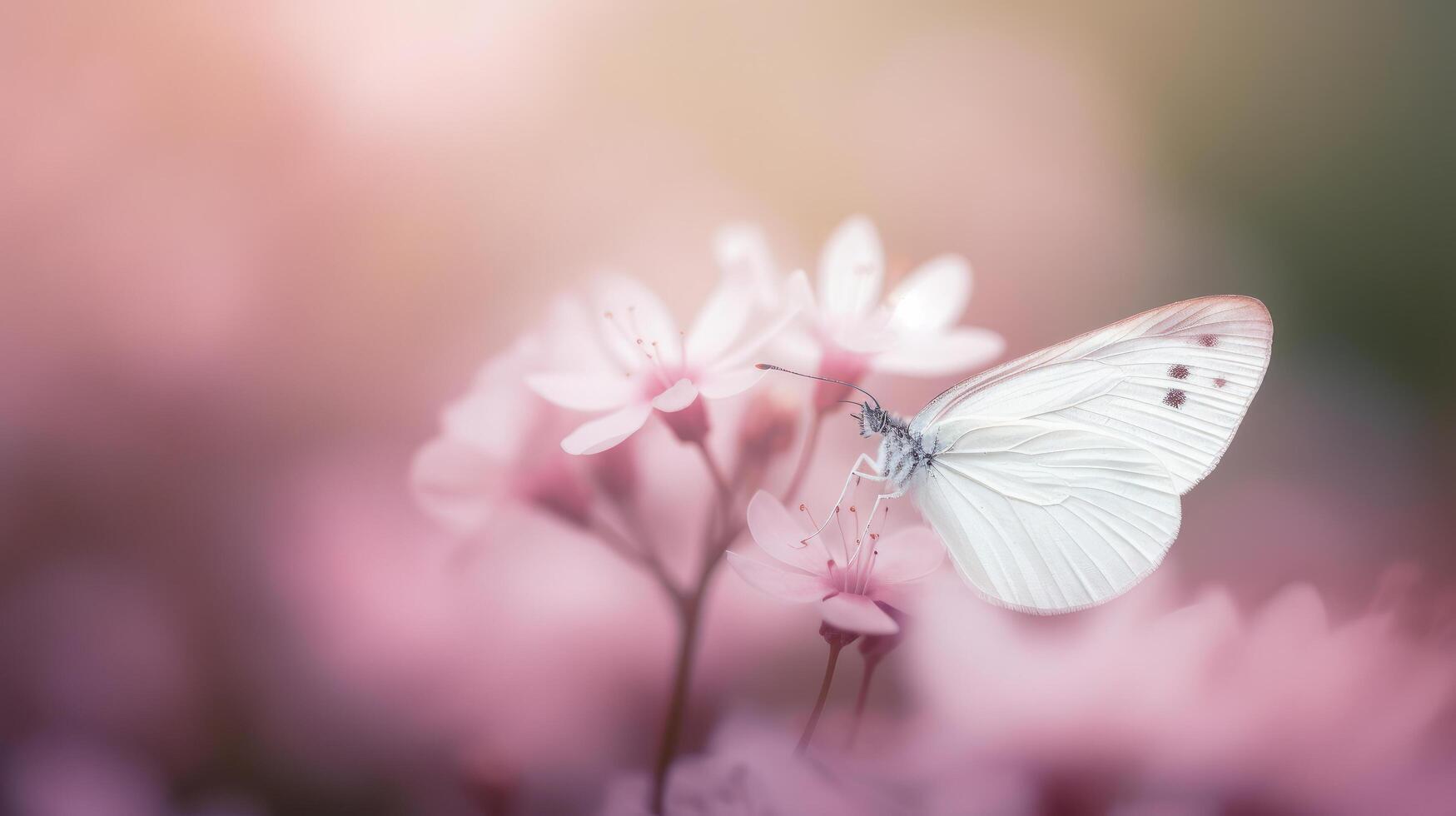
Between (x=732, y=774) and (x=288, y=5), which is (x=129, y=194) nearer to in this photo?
(x=288, y=5)

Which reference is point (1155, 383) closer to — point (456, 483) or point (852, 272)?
point (852, 272)

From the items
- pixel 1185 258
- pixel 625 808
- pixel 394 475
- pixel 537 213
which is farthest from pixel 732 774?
pixel 1185 258

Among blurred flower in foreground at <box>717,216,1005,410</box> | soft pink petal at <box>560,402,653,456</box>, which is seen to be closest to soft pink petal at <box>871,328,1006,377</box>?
blurred flower in foreground at <box>717,216,1005,410</box>

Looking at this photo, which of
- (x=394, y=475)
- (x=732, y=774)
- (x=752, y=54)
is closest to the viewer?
(x=732, y=774)

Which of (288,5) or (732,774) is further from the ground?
(288,5)

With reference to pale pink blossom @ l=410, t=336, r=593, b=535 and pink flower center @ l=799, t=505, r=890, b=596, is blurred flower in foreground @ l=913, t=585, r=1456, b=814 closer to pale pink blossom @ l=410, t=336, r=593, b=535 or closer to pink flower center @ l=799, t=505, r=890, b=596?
pink flower center @ l=799, t=505, r=890, b=596

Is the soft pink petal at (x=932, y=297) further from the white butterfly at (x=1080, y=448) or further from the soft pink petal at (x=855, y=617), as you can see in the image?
the soft pink petal at (x=855, y=617)
